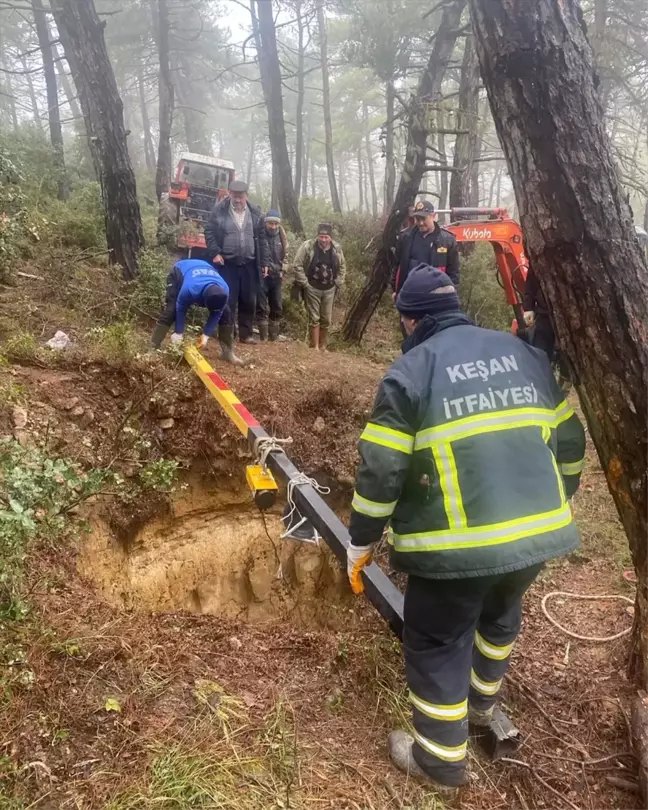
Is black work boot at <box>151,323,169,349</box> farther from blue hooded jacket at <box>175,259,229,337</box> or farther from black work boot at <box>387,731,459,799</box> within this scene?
black work boot at <box>387,731,459,799</box>

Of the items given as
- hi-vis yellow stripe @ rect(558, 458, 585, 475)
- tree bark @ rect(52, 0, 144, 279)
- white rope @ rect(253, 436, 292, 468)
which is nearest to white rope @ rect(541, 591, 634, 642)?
hi-vis yellow stripe @ rect(558, 458, 585, 475)

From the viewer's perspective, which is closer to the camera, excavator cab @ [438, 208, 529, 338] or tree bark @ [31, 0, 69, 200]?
excavator cab @ [438, 208, 529, 338]

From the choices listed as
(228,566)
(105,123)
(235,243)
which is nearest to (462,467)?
(228,566)

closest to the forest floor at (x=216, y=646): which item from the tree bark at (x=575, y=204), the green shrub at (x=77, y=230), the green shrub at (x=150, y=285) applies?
the tree bark at (x=575, y=204)

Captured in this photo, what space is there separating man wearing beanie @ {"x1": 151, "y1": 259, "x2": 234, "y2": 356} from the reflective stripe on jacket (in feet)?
12.9

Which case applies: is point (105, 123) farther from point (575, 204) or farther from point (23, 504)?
point (575, 204)

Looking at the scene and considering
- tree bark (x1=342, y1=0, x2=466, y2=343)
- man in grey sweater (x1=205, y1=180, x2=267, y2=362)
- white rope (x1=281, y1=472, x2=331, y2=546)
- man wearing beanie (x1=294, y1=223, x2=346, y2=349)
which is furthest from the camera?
man wearing beanie (x1=294, y1=223, x2=346, y2=349)

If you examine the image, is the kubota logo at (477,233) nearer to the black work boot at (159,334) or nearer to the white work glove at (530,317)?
the black work boot at (159,334)

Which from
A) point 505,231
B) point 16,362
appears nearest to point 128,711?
point 16,362

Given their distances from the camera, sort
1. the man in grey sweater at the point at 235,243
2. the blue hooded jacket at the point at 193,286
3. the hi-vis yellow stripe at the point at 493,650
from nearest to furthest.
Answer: the hi-vis yellow stripe at the point at 493,650, the blue hooded jacket at the point at 193,286, the man in grey sweater at the point at 235,243

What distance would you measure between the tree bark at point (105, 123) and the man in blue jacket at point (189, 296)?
6.26ft

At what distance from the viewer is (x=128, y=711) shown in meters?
2.52

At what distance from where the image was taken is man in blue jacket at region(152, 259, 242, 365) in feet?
19.1

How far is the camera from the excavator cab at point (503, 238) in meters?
6.91
